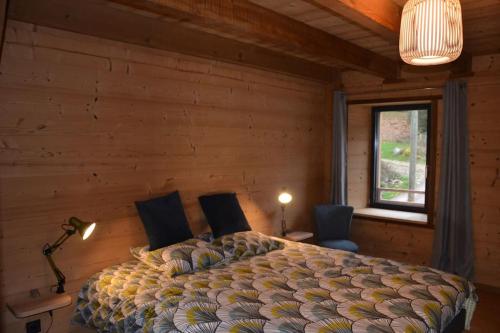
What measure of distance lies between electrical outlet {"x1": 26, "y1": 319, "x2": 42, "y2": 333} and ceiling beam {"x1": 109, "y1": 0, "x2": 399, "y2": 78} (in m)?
2.08

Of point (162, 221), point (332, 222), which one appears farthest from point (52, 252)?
point (332, 222)

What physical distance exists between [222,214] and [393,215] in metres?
2.35

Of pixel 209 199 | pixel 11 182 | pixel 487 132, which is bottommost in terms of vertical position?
pixel 209 199

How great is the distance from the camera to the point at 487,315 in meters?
3.44

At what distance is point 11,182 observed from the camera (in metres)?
2.47

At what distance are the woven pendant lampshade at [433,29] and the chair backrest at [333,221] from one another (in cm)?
284

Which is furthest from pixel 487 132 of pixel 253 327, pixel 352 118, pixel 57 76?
pixel 57 76

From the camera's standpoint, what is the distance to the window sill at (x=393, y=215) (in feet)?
14.8

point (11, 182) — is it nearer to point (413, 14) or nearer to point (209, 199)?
point (209, 199)

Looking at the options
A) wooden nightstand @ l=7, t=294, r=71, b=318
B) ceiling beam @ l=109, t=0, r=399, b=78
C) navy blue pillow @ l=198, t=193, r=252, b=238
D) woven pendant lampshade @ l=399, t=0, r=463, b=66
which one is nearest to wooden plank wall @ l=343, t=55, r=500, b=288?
ceiling beam @ l=109, t=0, r=399, b=78

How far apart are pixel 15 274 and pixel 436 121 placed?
4.13m

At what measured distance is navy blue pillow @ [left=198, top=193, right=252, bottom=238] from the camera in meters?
3.47

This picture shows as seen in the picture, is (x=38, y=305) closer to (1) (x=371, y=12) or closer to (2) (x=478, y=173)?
(1) (x=371, y=12)

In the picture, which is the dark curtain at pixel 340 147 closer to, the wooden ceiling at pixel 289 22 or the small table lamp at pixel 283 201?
the small table lamp at pixel 283 201
